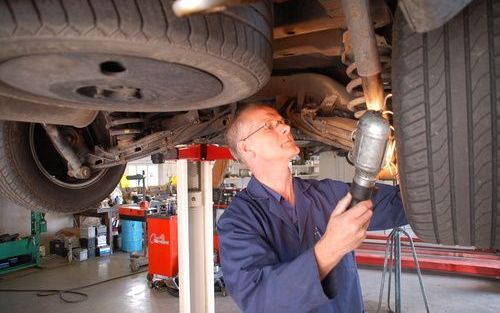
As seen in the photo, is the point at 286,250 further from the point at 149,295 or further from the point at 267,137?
the point at 149,295

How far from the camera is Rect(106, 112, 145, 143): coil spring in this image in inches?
91.7

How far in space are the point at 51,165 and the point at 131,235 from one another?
5380 mm

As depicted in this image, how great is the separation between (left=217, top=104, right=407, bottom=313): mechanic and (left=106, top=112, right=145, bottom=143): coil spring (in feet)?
2.55

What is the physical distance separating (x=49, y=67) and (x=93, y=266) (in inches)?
250

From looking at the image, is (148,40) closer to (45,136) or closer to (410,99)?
(410,99)

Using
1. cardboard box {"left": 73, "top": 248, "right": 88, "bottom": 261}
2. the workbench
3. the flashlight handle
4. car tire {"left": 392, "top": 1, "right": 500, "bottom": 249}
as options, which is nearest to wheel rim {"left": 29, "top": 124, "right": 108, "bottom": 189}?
the flashlight handle

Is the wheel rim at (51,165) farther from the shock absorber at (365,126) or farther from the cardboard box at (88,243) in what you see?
the cardboard box at (88,243)

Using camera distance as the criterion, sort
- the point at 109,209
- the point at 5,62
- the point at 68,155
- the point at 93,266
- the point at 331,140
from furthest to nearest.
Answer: the point at 109,209, the point at 93,266, the point at 68,155, the point at 331,140, the point at 5,62

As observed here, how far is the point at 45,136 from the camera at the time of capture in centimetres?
264

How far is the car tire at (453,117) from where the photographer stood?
38.2 inches

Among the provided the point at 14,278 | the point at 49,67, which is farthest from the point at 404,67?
the point at 14,278

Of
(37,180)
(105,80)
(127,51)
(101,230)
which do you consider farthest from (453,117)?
(101,230)

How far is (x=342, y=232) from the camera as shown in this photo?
1.03 meters

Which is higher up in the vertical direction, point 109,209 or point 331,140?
point 331,140
